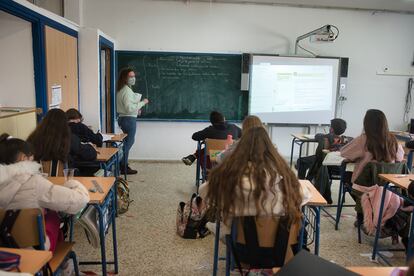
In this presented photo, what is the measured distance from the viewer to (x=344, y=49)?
6.13m

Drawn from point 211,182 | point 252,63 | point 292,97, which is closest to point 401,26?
point 292,97

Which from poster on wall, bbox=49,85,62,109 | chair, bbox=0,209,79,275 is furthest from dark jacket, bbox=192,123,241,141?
chair, bbox=0,209,79,275

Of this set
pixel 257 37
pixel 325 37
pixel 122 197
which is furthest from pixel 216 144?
pixel 257 37

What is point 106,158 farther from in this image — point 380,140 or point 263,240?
point 380,140

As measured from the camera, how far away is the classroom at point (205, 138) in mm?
1838

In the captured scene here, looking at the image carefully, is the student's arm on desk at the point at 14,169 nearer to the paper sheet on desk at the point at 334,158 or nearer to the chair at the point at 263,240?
the chair at the point at 263,240

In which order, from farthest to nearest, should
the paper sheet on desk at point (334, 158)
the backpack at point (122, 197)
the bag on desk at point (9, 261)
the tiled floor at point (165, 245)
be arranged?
the backpack at point (122, 197) → the paper sheet on desk at point (334, 158) → the tiled floor at point (165, 245) → the bag on desk at point (9, 261)

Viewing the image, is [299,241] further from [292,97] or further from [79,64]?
[292,97]

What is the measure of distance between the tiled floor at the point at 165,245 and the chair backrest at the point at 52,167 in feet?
2.57

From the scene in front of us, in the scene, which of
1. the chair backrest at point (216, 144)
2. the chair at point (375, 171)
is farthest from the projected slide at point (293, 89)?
the chair at point (375, 171)

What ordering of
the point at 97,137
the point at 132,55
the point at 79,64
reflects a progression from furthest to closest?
the point at 132,55 < the point at 79,64 < the point at 97,137

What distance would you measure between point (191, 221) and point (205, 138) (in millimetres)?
1241

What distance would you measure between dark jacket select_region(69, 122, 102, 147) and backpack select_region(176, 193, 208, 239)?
4.00 feet

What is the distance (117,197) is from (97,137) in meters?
0.69
